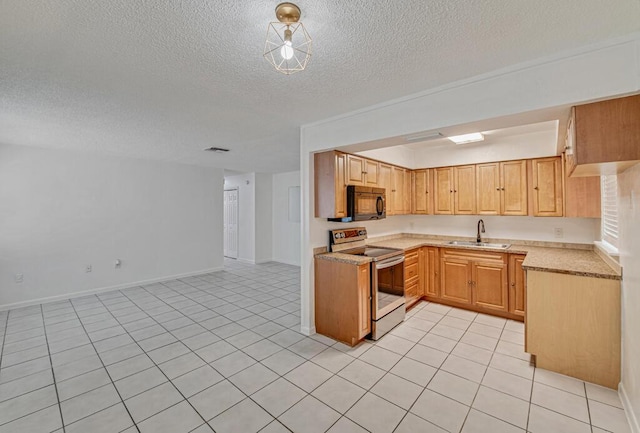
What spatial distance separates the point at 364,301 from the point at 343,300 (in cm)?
22

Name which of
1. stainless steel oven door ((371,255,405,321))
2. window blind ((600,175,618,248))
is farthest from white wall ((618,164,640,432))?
stainless steel oven door ((371,255,405,321))

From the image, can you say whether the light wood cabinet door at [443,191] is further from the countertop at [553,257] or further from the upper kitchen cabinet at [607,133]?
the upper kitchen cabinet at [607,133]

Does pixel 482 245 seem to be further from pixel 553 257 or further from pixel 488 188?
pixel 553 257

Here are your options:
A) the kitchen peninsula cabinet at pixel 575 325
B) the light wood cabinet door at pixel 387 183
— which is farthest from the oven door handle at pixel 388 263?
the kitchen peninsula cabinet at pixel 575 325

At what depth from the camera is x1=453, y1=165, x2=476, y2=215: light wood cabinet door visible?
421 cm

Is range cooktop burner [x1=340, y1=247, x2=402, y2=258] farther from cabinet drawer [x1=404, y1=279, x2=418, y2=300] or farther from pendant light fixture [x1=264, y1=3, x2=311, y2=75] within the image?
pendant light fixture [x1=264, y1=3, x2=311, y2=75]

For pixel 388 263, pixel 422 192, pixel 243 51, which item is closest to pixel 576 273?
pixel 388 263

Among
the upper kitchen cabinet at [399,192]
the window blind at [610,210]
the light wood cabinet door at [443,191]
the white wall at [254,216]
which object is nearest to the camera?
the window blind at [610,210]

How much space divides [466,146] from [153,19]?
426cm

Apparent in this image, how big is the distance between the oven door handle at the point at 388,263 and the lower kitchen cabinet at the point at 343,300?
16 cm

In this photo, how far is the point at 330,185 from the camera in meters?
3.14

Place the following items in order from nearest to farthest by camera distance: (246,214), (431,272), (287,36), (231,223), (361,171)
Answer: (287,36), (361,171), (431,272), (246,214), (231,223)

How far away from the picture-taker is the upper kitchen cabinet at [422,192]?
4.64 meters

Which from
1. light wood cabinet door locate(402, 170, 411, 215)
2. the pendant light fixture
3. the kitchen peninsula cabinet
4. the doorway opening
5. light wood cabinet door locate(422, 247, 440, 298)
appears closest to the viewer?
the pendant light fixture
